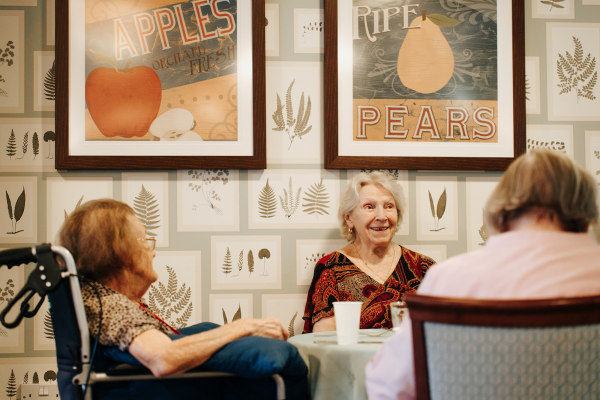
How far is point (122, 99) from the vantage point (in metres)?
2.51

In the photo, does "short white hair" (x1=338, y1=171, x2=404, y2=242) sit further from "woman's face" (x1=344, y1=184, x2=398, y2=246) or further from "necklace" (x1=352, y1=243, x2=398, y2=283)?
"necklace" (x1=352, y1=243, x2=398, y2=283)

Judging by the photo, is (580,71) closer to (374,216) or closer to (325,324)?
(374,216)

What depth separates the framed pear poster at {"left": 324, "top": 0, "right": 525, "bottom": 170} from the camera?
2.59m

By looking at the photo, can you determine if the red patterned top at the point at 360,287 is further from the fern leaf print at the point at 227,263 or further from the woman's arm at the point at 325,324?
the fern leaf print at the point at 227,263

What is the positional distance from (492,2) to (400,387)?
2119 mm

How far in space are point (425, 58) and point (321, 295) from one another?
122 cm

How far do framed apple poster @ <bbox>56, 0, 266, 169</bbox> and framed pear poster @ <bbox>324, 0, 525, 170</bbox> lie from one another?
0.38 m

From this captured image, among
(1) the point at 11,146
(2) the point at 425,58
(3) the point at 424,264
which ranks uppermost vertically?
(2) the point at 425,58

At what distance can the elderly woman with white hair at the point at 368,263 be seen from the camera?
229 cm

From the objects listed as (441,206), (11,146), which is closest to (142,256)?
(11,146)

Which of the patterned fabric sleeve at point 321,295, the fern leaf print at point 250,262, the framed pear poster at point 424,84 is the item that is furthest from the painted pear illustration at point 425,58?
the fern leaf print at point 250,262

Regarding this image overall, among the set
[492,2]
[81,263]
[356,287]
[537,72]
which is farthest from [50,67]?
[537,72]

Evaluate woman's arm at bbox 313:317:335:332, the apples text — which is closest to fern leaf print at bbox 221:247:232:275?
woman's arm at bbox 313:317:335:332

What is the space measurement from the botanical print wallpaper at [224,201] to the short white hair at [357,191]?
10 centimetres
